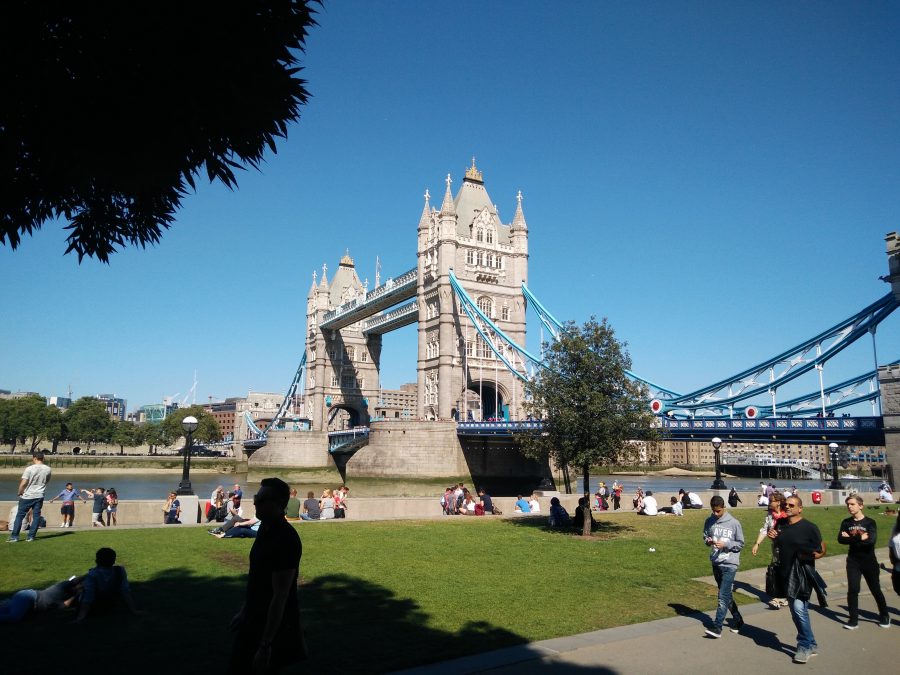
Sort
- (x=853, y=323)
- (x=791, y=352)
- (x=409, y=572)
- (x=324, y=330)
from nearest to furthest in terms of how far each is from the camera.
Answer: (x=409, y=572) → (x=853, y=323) → (x=791, y=352) → (x=324, y=330)

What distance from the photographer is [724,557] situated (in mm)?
7469

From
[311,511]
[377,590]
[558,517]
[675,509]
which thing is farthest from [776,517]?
[675,509]

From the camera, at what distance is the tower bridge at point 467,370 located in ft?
117

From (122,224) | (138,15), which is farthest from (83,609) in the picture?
(138,15)

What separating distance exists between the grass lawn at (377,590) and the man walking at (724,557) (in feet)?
3.00

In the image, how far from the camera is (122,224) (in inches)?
304

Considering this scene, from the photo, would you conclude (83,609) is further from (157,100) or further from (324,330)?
(324,330)

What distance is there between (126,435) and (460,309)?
85.0 metres

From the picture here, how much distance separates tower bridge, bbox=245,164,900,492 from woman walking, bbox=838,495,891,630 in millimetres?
22876

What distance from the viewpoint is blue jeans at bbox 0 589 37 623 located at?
7172 mm

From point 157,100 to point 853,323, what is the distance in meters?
40.0

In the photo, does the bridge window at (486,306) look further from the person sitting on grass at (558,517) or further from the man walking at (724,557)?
the man walking at (724,557)

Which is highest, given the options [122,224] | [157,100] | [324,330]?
[324,330]

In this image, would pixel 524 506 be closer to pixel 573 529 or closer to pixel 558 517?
pixel 558 517
